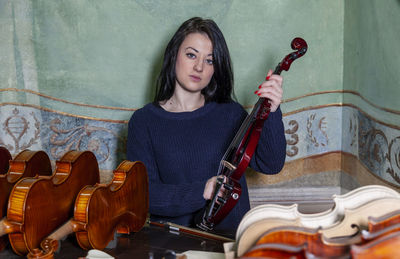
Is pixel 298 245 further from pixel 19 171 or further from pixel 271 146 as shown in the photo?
pixel 271 146

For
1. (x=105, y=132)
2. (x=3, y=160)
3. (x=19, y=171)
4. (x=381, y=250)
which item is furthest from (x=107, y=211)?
(x=105, y=132)

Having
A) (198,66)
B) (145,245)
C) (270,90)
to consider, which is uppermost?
(198,66)

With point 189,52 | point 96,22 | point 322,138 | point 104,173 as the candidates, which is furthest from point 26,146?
point 322,138

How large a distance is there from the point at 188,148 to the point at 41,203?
40.7 inches

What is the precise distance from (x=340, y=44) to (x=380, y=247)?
234 cm

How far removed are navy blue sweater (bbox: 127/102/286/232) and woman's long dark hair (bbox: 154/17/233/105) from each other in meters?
0.08

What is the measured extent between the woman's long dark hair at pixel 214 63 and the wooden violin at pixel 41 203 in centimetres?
95

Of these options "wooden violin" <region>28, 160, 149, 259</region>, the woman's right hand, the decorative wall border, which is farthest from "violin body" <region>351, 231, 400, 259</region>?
the decorative wall border

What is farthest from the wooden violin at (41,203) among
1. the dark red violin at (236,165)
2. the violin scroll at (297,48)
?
the violin scroll at (297,48)

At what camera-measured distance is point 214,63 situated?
7.24ft

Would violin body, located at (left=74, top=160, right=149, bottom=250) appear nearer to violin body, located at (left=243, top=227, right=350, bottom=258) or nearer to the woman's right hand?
the woman's right hand

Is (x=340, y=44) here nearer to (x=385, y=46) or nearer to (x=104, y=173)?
(x=385, y=46)

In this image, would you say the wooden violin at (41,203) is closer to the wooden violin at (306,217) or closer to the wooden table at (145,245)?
the wooden table at (145,245)

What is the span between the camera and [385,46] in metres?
2.18
